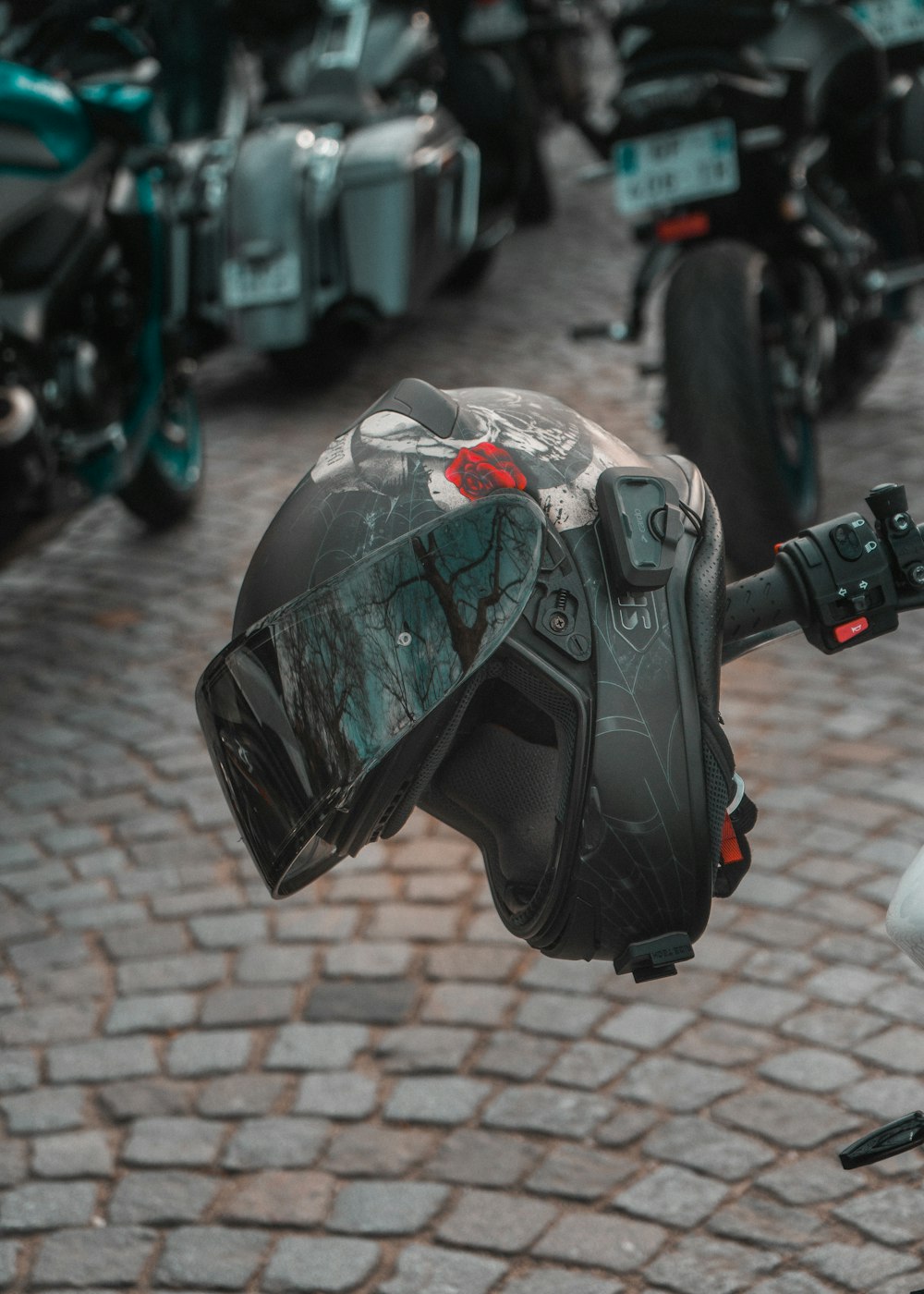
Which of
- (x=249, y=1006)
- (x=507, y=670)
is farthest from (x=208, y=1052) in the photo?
(x=507, y=670)

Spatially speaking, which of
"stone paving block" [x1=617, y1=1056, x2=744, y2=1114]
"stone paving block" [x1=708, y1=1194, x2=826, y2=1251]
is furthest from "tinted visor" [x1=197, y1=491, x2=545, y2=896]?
"stone paving block" [x1=617, y1=1056, x2=744, y2=1114]

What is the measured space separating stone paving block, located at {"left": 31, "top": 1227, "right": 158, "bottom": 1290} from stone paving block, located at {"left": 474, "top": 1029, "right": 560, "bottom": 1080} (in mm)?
648

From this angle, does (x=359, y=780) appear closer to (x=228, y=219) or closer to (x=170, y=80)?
(x=228, y=219)

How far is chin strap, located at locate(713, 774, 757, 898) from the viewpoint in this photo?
1.31 meters

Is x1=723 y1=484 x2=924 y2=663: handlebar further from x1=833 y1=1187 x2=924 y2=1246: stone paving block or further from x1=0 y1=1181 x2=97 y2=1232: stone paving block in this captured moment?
x1=0 y1=1181 x2=97 y2=1232: stone paving block

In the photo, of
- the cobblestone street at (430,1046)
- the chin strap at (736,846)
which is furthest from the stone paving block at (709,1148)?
the chin strap at (736,846)

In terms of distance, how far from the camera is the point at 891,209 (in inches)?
217

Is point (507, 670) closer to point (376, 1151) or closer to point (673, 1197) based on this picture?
point (673, 1197)

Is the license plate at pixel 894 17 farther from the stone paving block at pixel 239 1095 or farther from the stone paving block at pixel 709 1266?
the stone paving block at pixel 709 1266

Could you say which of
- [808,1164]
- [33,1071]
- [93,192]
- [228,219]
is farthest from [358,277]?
[808,1164]

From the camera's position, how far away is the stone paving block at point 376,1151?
2.69 m

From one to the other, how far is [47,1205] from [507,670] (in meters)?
1.82

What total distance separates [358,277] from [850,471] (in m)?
1.95

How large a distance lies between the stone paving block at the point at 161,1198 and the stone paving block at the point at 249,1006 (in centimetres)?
A: 43
